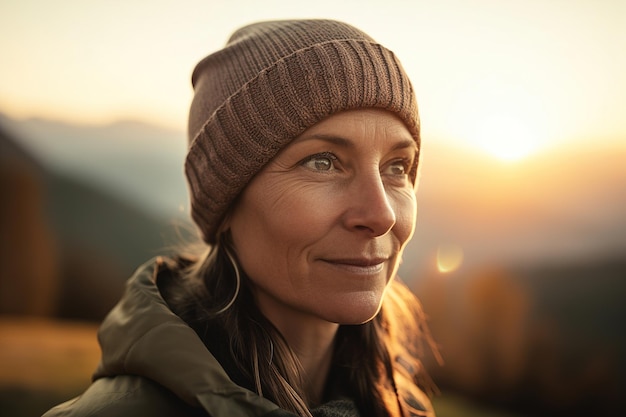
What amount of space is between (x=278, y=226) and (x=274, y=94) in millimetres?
439

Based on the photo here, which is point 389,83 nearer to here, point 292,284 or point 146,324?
point 292,284

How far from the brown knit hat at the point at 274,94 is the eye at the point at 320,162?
0.32ft

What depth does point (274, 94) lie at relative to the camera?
1749 millimetres

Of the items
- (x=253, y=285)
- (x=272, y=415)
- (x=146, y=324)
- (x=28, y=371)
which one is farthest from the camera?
(x=28, y=371)

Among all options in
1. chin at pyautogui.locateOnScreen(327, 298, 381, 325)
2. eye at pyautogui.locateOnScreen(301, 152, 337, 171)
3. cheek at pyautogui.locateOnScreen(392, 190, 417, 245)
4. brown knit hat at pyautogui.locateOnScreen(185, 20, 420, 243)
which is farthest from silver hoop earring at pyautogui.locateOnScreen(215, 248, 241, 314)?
cheek at pyautogui.locateOnScreen(392, 190, 417, 245)

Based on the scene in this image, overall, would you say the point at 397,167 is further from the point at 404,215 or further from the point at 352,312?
the point at 352,312

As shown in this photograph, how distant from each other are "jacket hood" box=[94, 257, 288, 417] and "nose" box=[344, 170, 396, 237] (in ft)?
1.95

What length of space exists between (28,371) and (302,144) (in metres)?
2.76

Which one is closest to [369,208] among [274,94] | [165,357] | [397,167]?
[397,167]

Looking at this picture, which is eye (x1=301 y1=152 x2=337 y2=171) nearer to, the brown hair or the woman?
the woman

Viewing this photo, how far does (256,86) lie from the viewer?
5.83ft

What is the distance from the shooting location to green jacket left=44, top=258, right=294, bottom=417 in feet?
4.69

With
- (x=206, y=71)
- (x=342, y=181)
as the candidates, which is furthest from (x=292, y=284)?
(x=206, y=71)

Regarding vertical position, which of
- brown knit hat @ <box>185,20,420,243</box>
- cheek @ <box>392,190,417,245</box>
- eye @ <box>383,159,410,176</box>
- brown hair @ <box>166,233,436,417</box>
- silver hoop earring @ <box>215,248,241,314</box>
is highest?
brown knit hat @ <box>185,20,420,243</box>
